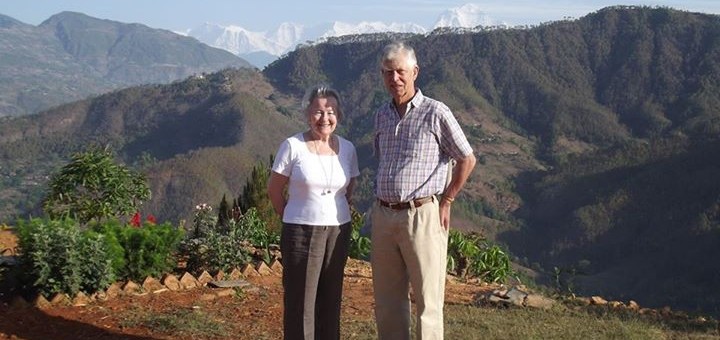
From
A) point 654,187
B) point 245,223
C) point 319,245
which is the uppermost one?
point 319,245

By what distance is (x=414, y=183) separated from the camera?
3.33 metres

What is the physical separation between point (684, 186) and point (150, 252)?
6109 cm

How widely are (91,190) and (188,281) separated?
2.36 metres

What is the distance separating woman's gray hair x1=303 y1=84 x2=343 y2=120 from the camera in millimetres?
3350

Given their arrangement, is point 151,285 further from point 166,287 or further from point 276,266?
point 276,266

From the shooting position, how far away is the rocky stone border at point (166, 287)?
5.14 metres

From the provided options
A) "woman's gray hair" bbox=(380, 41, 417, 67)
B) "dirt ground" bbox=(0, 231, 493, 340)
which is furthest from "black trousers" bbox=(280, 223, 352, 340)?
"dirt ground" bbox=(0, 231, 493, 340)

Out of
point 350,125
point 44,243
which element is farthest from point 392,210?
point 350,125

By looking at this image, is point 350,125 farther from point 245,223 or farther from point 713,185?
point 245,223

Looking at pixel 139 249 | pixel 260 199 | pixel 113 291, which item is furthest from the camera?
pixel 260 199

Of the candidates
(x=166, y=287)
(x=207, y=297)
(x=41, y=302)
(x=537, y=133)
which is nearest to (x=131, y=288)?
(x=166, y=287)

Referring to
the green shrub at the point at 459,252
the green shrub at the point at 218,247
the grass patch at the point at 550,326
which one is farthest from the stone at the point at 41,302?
the green shrub at the point at 459,252

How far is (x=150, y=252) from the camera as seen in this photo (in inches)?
226

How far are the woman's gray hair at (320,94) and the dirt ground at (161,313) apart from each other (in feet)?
5.93
